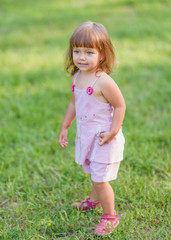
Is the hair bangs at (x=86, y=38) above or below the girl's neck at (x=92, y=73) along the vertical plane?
above

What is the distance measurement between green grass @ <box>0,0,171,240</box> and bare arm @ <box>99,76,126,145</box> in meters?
0.46

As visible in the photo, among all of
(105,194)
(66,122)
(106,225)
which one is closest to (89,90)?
(66,122)

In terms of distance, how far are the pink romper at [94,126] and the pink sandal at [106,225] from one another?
0.44m

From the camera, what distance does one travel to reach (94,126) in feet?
6.67

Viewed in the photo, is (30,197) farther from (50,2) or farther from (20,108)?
(50,2)

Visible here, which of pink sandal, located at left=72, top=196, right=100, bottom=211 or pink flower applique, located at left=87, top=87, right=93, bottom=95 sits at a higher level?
pink flower applique, located at left=87, top=87, right=93, bottom=95

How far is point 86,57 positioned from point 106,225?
113 cm

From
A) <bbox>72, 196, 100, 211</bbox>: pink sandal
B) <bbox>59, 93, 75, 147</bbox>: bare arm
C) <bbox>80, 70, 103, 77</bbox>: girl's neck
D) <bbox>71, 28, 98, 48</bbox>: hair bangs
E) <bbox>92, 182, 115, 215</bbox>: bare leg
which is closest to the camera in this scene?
<bbox>71, 28, 98, 48</bbox>: hair bangs

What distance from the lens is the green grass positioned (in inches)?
90.4

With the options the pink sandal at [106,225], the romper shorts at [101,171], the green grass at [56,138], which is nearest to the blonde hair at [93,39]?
the green grass at [56,138]

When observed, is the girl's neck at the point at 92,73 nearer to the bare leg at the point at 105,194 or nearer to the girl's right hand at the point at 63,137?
the girl's right hand at the point at 63,137

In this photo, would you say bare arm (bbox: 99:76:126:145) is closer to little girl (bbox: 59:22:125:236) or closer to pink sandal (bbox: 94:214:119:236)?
little girl (bbox: 59:22:125:236)

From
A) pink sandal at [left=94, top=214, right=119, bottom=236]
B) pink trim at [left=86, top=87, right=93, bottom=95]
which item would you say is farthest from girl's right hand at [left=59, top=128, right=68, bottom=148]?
pink sandal at [left=94, top=214, right=119, bottom=236]

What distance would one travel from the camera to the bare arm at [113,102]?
1922 millimetres
